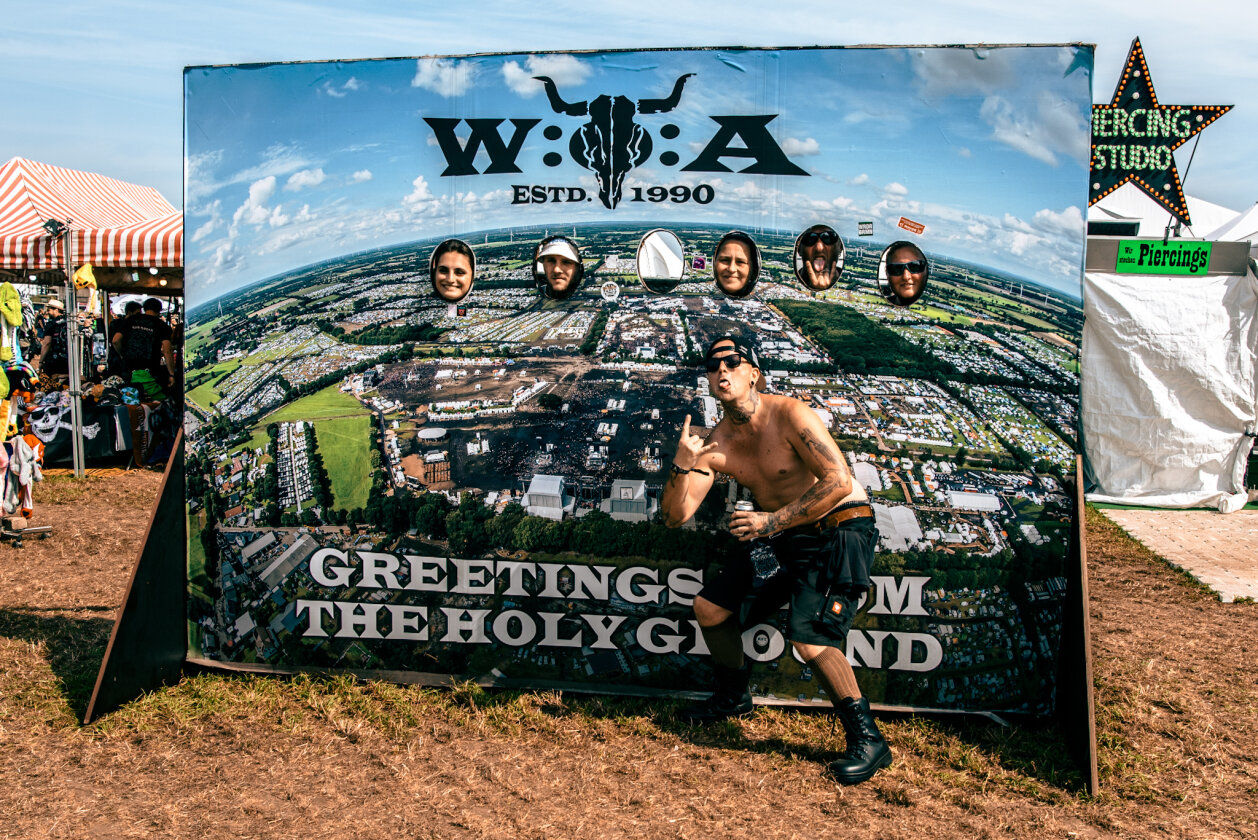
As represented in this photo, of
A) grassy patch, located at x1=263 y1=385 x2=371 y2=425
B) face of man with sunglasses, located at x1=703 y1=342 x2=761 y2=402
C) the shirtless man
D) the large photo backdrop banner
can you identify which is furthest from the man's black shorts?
grassy patch, located at x1=263 y1=385 x2=371 y2=425

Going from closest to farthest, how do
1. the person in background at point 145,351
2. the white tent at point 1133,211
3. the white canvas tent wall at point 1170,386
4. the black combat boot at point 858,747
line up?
the black combat boot at point 858,747 → the white canvas tent wall at point 1170,386 → the person in background at point 145,351 → the white tent at point 1133,211

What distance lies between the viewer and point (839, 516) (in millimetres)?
4043

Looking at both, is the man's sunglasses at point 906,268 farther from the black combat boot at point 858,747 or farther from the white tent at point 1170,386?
the white tent at point 1170,386

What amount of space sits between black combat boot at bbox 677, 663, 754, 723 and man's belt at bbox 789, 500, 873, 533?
834 millimetres

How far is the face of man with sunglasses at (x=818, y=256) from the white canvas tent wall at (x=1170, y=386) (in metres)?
6.20

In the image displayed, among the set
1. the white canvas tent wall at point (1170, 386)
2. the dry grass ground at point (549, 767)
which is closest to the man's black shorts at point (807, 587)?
the dry grass ground at point (549, 767)

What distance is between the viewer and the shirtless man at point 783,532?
12.6 ft

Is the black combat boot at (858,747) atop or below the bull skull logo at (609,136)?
below

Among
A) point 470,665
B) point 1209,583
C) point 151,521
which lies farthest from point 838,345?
point 1209,583

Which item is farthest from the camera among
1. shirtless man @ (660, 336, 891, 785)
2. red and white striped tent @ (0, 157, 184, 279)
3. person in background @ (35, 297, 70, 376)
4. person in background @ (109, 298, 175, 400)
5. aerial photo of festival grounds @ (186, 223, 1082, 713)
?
person in background @ (35, 297, 70, 376)

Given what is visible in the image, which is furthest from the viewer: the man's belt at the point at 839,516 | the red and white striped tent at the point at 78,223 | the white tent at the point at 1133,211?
the white tent at the point at 1133,211

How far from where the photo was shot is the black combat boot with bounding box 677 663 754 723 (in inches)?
168

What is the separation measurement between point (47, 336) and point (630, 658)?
12653mm

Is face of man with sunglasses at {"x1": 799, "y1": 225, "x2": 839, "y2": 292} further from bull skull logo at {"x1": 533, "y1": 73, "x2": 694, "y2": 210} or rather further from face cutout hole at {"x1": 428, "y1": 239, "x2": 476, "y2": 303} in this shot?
face cutout hole at {"x1": 428, "y1": 239, "x2": 476, "y2": 303}
